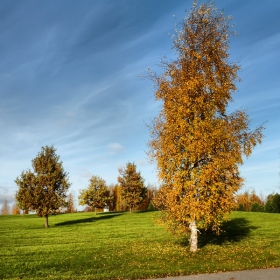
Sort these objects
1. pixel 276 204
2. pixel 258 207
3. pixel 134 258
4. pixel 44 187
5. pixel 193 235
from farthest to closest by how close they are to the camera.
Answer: pixel 258 207
pixel 276 204
pixel 44 187
pixel 193 235
pixel 134 258

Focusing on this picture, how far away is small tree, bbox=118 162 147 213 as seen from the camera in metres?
46.3

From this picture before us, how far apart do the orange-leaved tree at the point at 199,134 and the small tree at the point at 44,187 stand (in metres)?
19.1

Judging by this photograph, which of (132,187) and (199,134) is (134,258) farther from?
(132,187)

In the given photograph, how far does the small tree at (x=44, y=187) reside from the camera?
30938mm

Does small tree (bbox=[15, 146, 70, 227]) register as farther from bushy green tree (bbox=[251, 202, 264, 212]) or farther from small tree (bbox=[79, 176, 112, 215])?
bushy green tree (bbox=[251, 202, 264, 212])

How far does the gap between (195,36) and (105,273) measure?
43.1 ft

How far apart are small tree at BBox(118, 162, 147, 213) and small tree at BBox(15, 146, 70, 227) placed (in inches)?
611

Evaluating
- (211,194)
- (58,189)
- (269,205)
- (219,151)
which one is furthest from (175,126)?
(269,205)

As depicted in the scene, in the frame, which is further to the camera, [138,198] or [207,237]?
[138,198]

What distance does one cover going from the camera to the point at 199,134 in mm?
14391

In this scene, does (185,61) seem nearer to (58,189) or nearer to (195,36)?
(195,36)

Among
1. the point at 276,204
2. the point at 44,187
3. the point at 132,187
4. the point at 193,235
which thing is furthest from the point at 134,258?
the point at 276,204

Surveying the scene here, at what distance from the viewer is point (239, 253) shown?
14.5m

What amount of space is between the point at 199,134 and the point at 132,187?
33310 millimetres
